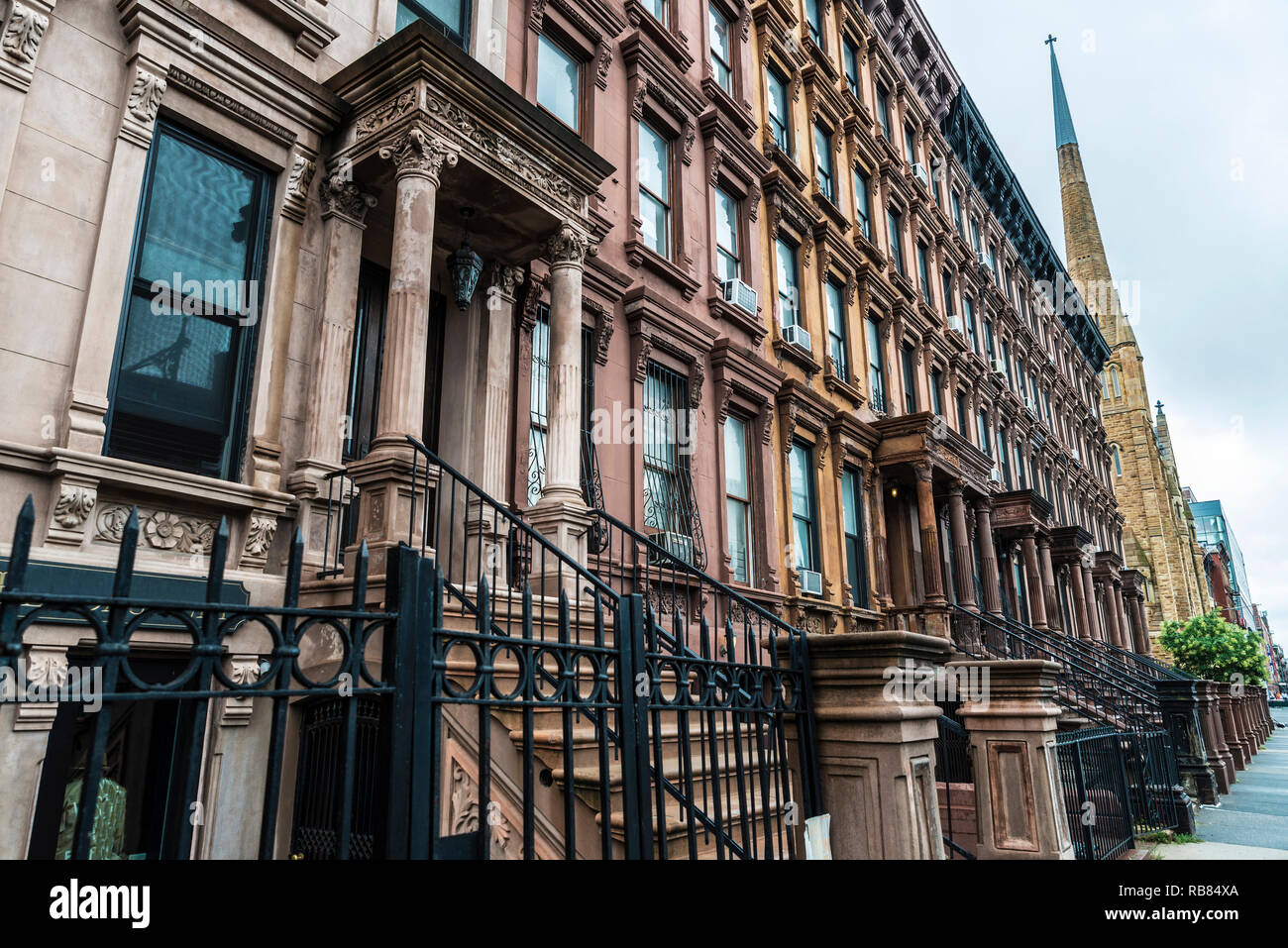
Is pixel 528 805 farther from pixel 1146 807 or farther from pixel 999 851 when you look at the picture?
pixel 1146 807

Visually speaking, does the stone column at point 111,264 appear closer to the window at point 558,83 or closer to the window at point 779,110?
the window at point 558,83

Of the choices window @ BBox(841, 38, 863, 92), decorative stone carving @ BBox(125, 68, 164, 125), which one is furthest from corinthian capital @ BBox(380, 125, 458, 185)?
window @ BBox(841, 38, 863, 92)

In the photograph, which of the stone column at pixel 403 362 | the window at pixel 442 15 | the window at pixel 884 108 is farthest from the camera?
the window at pixel 884 108

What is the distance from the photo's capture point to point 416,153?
655cm

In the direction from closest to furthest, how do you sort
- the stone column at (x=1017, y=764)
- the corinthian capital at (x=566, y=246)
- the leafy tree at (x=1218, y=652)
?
the stone column at (x=1017, y=764) < the corinthian capital at (x=566, y=246) < the leafy tree at (x=1218, y=652)

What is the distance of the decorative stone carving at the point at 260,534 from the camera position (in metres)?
6.03

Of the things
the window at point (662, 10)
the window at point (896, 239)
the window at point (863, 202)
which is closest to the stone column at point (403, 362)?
the window at point (662, 10)

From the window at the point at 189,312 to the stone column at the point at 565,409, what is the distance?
2.68 m

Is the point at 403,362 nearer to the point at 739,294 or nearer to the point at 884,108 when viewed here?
the point at 739,294

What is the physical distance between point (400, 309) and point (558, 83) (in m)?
5.67

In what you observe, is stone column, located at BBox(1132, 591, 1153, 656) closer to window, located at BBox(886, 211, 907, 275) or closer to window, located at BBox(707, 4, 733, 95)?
window, located at BBox(886, 211, 907, 275)

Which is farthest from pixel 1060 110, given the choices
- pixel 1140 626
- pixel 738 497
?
pixel 738 497

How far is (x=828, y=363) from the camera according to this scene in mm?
15359
